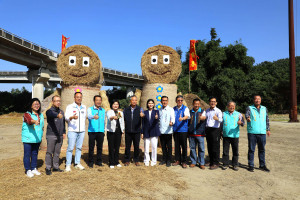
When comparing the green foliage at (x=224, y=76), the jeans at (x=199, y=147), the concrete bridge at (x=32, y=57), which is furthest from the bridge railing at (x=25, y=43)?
the jeans at (x=199, y=147)

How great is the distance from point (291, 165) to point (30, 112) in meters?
6.01

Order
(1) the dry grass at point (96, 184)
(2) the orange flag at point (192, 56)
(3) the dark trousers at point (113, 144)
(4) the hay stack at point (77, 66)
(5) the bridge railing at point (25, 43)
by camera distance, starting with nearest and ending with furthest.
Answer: (1) the dry grass at point (96, 184) → (3) the dark trousers at point (113, 144) → (4) the hay stack at point (77, 66) → (2) the orange flag at point (192, 56) → (5) the bridge railing at point (25, 43)

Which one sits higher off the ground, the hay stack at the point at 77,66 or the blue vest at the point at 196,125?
the hay stack at the point at 77,66

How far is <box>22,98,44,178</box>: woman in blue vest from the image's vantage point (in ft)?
13.0

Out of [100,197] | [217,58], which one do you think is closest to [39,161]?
[100,197]

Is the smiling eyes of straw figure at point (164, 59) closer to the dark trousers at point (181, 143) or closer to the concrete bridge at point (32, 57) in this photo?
the dark trousers at point (181, 143)

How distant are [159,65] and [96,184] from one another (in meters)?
4.12

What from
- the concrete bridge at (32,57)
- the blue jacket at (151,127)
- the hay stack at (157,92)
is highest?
the concrete bridge at (32,57)

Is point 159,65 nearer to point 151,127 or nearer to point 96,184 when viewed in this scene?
point 151,127

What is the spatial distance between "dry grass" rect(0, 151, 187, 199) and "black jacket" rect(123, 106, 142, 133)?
845 millimetres

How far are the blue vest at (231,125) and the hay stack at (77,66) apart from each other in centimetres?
390

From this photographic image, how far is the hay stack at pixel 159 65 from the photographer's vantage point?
669 cm

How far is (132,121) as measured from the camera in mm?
4867

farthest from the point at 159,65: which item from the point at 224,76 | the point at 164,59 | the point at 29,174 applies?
the point at 224,76
